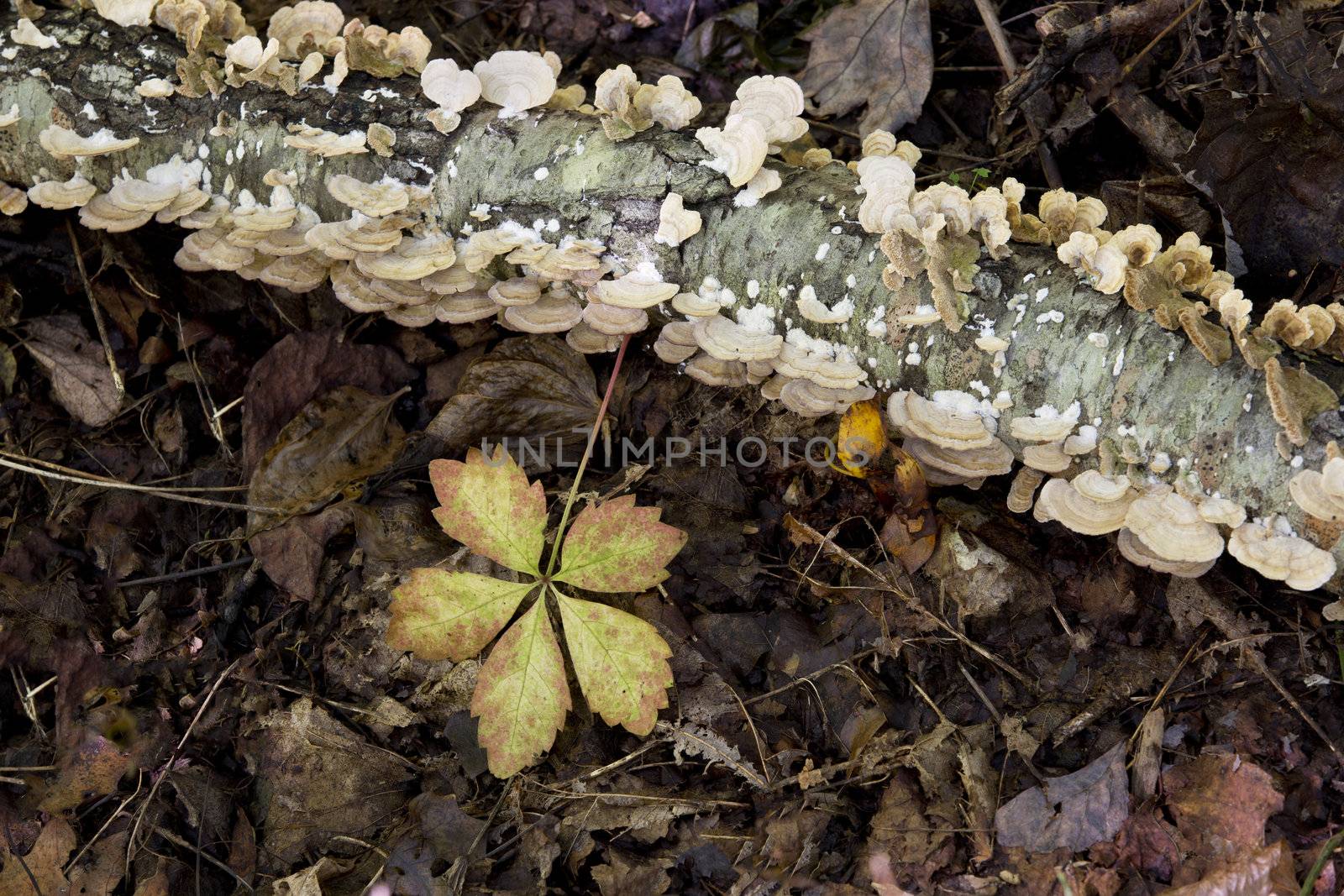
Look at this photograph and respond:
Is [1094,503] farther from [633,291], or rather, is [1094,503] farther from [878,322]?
[633,291]

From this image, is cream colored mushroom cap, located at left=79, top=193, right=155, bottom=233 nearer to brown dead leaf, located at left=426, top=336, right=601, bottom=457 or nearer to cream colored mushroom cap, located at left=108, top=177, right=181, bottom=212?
cream colored mushroom cap, located at left=108, top=177, right=181, bottom=212

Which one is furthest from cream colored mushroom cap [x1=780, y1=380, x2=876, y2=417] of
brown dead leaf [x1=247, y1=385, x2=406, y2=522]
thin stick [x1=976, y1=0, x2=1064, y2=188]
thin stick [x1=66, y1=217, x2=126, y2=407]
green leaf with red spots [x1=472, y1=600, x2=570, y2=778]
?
thin stick [x1=66, y1=217, x2=126, y2=407]

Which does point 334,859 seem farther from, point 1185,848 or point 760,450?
point 1185,848

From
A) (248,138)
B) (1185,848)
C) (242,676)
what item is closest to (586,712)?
(242,676)

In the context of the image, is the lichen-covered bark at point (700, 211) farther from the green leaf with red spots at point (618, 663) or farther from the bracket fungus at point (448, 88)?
the green leaf with red spots at point (618, 663)

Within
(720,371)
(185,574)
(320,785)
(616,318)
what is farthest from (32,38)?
(320,785)

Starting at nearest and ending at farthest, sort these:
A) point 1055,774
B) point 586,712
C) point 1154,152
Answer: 1. point 1055,774
2. point 586,712
3. point 1154,152

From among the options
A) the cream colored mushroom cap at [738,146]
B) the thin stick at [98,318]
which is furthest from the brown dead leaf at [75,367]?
the cream colored mushroom cap at [738,146]
